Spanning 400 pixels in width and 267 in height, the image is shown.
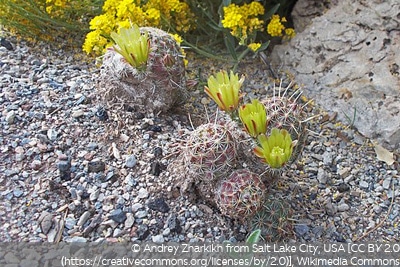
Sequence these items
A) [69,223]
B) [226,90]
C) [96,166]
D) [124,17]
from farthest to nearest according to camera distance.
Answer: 1. [124,17]
2. [96,166]
3. [69,223]
4. [226,90]

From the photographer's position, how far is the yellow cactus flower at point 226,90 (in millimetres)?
2340

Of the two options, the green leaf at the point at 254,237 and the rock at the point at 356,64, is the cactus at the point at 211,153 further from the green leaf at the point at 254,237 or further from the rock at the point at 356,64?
the rock at the point at 356,64

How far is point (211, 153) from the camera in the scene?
2320 mm

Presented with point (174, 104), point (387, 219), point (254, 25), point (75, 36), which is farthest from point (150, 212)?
point (75, 36)

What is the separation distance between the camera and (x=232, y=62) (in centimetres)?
361

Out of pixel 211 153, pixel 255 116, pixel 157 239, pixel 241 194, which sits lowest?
pixel 157 239

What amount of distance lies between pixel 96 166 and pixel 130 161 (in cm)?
16

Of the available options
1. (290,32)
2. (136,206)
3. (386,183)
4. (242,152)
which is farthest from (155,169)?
(290,32)

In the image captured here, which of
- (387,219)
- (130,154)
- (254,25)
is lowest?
(387,219)

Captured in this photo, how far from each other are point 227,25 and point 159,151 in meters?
0.93

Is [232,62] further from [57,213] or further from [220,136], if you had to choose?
[57,213]

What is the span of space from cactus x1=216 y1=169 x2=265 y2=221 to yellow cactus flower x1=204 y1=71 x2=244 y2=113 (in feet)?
0.92

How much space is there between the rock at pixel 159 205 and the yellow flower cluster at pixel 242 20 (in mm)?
1162

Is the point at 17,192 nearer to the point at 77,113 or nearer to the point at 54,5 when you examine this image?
the point at 77,113
